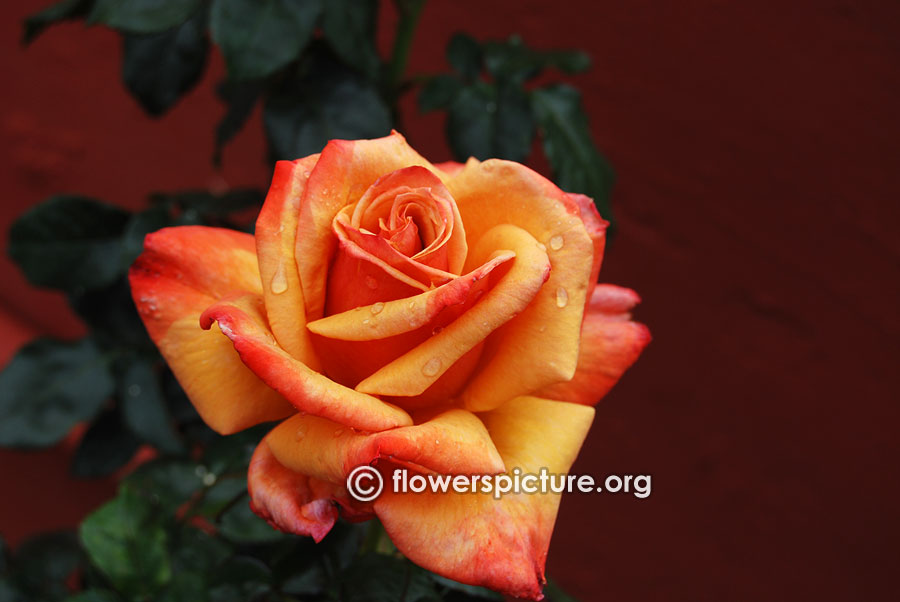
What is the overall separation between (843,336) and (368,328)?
1101 mm

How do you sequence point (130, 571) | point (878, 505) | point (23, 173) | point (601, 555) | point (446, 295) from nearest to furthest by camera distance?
point (446, 295) < point (130, 571) < point (878, 505) < point (601, 555) < point (23, 173)

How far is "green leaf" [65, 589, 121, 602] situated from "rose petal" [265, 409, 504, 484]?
0.35m

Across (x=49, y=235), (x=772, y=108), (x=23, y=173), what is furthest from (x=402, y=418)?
(x=23, y=173)

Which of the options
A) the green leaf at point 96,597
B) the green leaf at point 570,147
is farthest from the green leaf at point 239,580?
the green leaf at point 570,147

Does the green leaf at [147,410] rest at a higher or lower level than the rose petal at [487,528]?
lower

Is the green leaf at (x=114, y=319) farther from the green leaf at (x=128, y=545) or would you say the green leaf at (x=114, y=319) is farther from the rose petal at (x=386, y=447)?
the rose petal at (x=386, y=447)

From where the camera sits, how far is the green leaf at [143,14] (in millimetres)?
783

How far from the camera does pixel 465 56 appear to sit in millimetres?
978

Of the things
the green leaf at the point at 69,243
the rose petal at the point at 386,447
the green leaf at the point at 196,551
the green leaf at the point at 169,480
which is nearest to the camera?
the rose petal at the point at 386,447

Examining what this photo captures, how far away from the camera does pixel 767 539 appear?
145 cm

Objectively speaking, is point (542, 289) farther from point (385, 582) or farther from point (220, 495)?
point (220, 495)

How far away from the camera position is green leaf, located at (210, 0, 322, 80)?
772 millimetres

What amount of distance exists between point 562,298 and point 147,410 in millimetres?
747

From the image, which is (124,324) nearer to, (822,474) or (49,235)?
(49,235)
